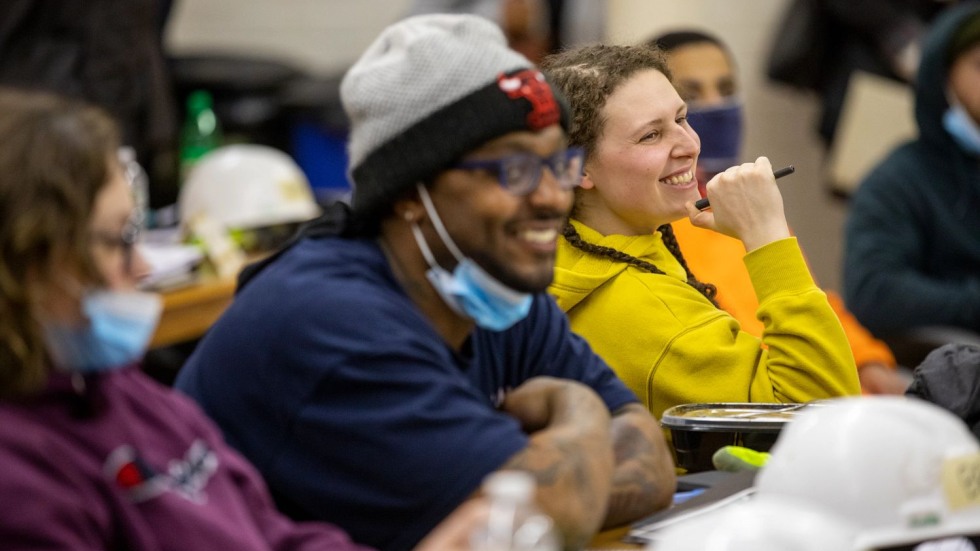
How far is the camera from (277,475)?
1.67 metres

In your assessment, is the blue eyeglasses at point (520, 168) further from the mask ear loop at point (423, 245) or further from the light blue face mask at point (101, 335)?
the light blue face mask at point (101, 335)

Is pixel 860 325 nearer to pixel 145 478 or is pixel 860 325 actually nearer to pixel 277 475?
pixel 277 475

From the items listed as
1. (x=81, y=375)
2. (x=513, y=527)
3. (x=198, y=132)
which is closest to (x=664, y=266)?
(x=513, y=527)

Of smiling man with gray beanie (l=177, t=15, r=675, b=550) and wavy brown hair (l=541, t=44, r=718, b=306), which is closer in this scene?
smiling man with gray beanie (l=177, t=15, r=675, b=550)

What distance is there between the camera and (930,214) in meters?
4.00

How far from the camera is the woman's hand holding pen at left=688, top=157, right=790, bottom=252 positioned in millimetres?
2186

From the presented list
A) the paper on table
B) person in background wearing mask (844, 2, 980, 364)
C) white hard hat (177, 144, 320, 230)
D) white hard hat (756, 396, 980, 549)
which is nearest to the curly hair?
white hard hat (756, 396, 980, 549)

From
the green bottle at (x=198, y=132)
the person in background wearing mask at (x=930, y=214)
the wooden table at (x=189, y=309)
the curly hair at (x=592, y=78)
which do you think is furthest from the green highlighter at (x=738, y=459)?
the green bottle at (x=198, y=132)

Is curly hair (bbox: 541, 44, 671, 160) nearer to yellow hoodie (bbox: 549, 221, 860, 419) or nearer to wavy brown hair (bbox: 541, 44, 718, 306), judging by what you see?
wavy brown hair (bbox: 541, 44, 718, 306)

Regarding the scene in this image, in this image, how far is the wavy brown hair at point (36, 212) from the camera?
1286mm

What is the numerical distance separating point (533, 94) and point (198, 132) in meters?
3.70

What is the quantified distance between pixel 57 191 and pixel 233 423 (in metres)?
0.46

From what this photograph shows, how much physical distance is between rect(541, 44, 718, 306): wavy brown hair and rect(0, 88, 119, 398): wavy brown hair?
1.03 m

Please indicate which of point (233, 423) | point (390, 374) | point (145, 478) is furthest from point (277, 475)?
point (145, 478)
